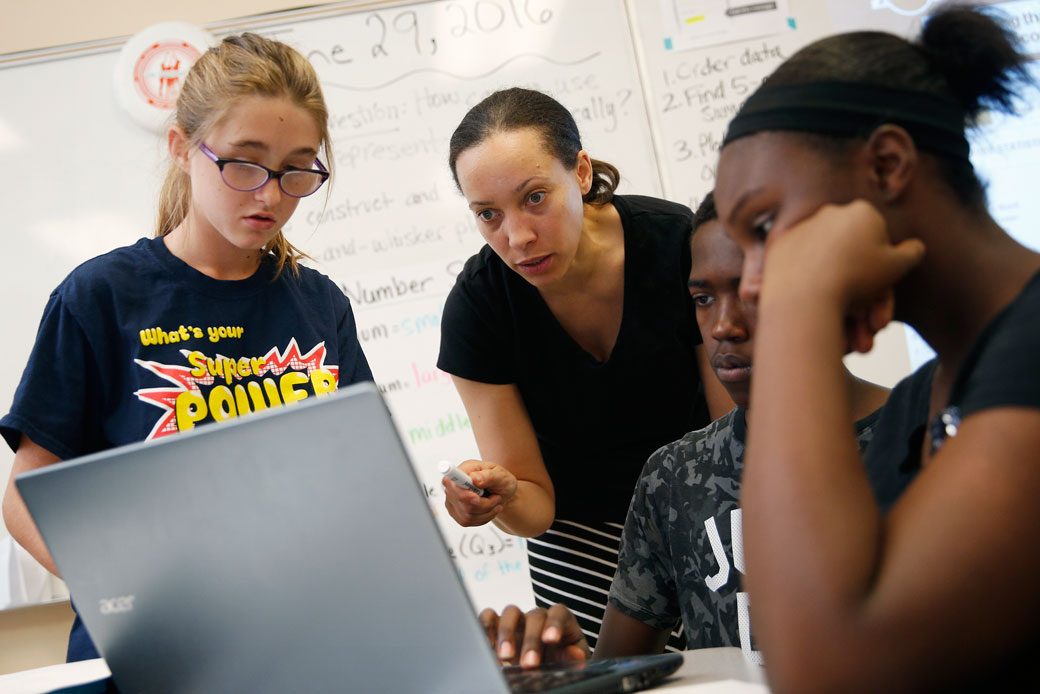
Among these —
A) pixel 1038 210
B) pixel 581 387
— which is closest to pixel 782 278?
pixel 581 387

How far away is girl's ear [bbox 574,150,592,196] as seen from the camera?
4.98 ft

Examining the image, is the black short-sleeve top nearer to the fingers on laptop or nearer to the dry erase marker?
the dry erase marker

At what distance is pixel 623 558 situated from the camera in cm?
114

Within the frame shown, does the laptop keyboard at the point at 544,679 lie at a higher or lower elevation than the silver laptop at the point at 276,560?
lower

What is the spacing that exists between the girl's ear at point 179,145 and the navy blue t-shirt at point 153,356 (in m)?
0.13

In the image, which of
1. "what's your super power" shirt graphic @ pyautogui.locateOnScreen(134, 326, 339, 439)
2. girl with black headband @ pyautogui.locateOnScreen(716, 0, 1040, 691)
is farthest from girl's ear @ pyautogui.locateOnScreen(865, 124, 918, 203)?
"what's your super power" shirt graphic @ pyautogui.locateOnScreen(134, 326, 339, 439)

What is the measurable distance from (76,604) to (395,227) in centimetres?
173

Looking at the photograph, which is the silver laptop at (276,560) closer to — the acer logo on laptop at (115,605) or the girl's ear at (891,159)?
the acer logo on laptop at (115,605)

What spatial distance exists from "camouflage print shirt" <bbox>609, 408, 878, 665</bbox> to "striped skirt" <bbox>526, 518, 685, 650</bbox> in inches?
19.4

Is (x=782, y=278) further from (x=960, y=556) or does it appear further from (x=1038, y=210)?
(x=1038, y=210)

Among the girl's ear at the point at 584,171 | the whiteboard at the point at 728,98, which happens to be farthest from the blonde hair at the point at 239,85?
the whiteboard at the point at 728,98

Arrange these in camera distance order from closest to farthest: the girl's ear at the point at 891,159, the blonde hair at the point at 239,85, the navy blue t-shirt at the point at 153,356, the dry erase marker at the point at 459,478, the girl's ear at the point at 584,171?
the girl's ear at the point at 891,159 → the dry erase marker at the point at 459,478 → the navy blue t-shirt at the point at 153,356 → the blonde hair at the point at 239,85 → the girl's ear at the point at 584,171

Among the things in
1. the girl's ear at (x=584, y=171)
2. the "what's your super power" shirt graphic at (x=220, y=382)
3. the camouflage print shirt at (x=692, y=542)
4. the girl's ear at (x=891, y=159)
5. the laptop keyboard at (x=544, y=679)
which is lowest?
the camouflage print shirt at (x=692, y=542)

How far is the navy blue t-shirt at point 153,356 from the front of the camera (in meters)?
1.10
